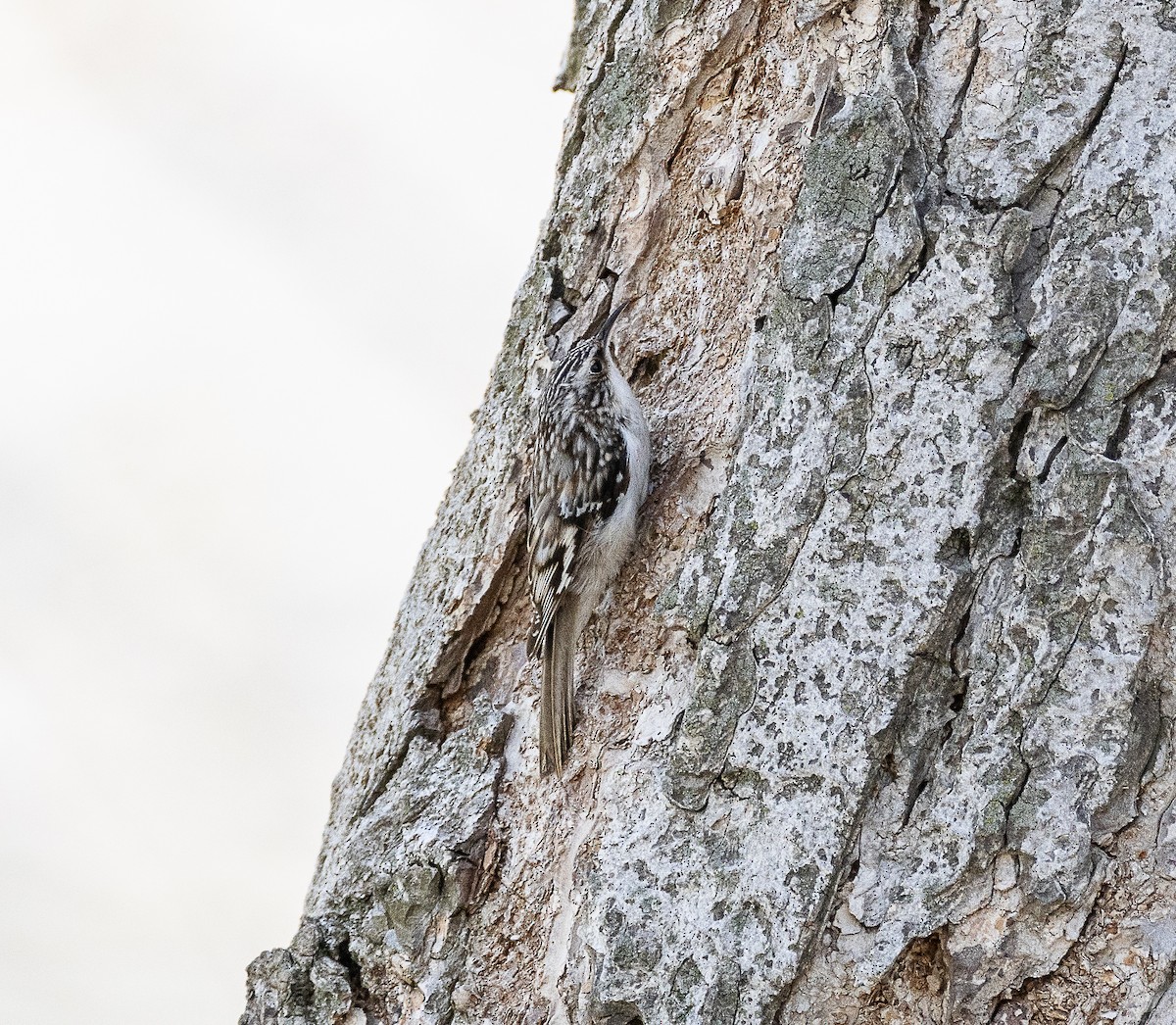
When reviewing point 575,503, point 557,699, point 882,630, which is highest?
point 575,503

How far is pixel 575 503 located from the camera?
2668 millimetres

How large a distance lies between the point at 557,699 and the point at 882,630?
650 millimetres

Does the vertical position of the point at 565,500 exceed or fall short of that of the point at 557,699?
it exceeds it

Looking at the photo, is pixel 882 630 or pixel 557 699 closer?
pixel 882 630

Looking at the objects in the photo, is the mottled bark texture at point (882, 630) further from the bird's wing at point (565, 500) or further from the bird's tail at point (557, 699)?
the bird's wing at point (565, 500)

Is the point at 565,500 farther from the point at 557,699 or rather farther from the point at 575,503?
the point at 557,699

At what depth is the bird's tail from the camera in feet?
6.68

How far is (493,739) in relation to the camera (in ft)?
7.15

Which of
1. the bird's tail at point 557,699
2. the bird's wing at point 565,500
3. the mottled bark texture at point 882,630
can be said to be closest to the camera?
the mottled bark texture at point 882,630

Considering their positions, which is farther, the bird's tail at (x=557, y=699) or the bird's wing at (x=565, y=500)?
the bird's wing at (x=565, y=500)

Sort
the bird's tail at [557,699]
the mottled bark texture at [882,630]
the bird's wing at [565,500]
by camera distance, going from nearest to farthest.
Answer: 1. the mottled bark texture at [882,630]
2. the bird's tail at [557,699]
3. the bird's wing at [565,500]

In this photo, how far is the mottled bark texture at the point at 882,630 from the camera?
1.54 m

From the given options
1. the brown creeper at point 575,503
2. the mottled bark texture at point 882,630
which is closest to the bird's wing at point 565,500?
the brown creeper at point 575,503

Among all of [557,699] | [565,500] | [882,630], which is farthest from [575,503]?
[882,630]
